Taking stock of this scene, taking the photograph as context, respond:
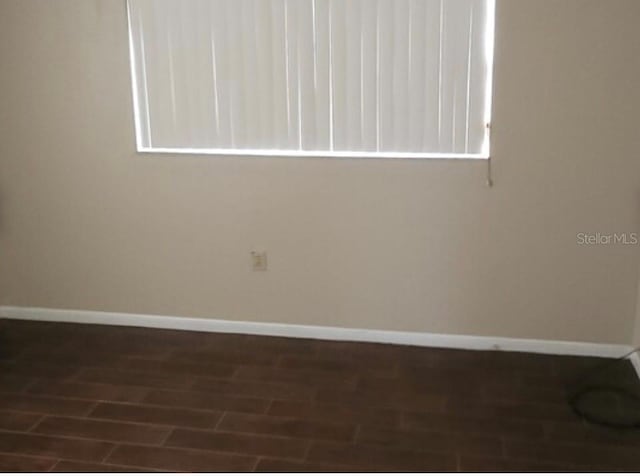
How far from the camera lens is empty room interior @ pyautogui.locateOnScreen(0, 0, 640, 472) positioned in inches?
114

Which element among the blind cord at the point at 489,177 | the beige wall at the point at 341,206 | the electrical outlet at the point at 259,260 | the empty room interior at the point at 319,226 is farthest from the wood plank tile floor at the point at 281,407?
the blind cord at the point at 489,177

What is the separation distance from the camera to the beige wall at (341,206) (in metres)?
3.08

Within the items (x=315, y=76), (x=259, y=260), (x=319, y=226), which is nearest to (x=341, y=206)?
(x=319, y=226)

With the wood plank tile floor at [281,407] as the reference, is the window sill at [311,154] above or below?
above

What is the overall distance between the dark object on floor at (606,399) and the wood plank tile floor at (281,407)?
5 cm

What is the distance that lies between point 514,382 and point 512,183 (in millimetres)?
867

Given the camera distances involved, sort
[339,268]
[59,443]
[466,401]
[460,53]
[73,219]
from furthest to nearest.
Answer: [73,219] → [339,268] → [460,53] → [466,401] → [59,443]

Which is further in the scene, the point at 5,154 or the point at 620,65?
the point at 5,154

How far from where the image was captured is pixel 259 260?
3.55 metres

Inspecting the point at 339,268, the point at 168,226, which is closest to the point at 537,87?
the point at 339,268

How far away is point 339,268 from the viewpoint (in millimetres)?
3484

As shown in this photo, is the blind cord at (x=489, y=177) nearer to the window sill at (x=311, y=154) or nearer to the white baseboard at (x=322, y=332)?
the window sill at (x=311, y=154)

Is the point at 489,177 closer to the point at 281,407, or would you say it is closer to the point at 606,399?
the point at 606,399

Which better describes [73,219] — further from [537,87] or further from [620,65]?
[620,65]
